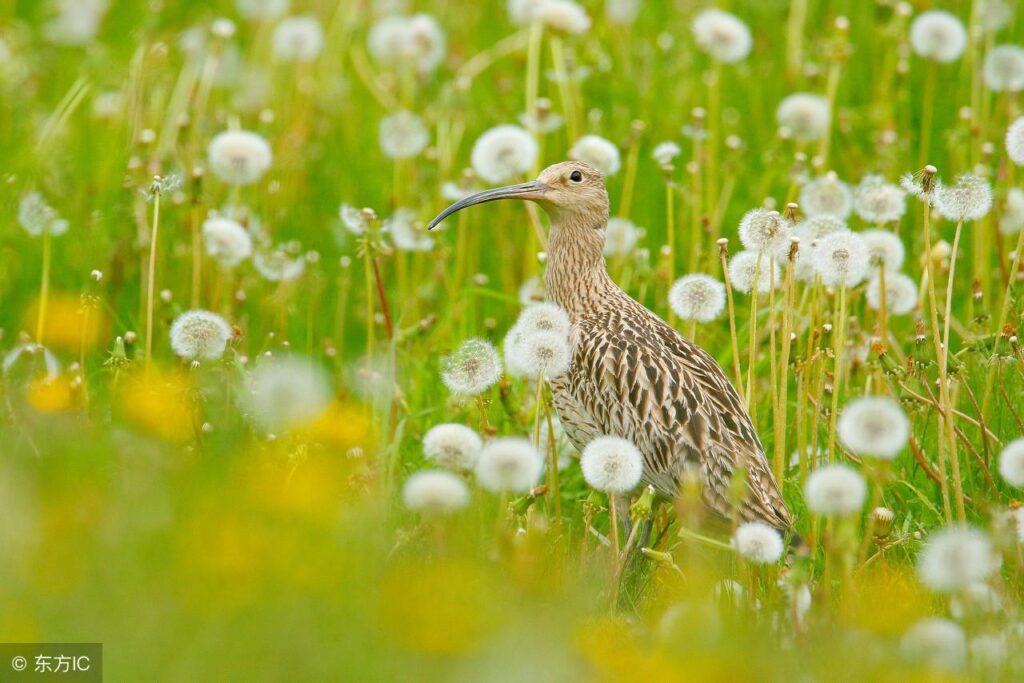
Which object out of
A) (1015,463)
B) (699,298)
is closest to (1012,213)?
(699,298)

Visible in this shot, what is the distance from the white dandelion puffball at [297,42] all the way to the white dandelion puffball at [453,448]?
5525mm

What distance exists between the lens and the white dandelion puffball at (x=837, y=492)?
374 cm

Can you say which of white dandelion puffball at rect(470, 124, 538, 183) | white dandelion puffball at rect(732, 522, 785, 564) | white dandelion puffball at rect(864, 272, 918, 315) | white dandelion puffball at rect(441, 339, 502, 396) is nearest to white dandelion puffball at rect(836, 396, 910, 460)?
white dandelion puffball at rect(732, 522, 785, 564)

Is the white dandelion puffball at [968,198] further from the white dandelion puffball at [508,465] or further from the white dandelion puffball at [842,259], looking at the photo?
the white dandelion puffball at [508,465]

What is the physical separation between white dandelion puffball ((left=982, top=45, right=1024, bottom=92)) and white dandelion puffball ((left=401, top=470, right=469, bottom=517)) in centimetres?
439

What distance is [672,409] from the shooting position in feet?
16.4

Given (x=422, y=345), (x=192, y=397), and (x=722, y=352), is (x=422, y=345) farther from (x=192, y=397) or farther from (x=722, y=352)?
(x=192, y=397)

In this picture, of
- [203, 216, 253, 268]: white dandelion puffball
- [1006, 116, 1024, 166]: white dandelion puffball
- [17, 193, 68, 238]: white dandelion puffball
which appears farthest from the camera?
[17, 193, 68, 238]: white dandelion puffball

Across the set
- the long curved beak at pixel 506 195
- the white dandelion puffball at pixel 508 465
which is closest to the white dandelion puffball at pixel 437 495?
the white dandelion puffball at pixel 508 465

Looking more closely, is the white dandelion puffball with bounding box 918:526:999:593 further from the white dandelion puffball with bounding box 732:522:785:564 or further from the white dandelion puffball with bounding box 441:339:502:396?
the white dandelion puffball with bounding box 441:339:502:396

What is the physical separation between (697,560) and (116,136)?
438 centimetres

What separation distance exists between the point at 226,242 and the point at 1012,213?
3456mm

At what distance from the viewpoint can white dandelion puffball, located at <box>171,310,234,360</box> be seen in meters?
5.19

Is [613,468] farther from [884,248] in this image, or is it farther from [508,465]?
[884,248]
